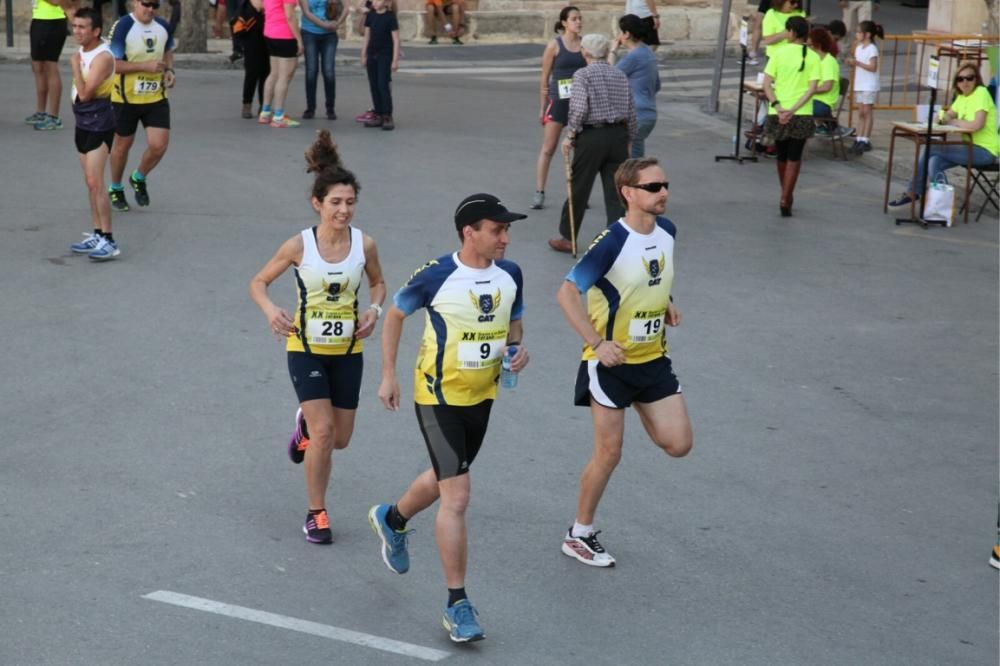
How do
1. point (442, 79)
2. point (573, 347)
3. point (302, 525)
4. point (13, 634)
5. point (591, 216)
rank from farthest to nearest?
point (442, 79), point (591, 216), point (573, 347), point (302, 525), point (13, 634)

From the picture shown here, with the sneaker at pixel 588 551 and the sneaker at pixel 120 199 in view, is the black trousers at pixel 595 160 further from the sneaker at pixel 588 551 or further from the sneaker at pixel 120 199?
the sneaker at pixel 588 551

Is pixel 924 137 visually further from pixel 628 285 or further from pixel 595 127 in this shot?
pixel 628 285

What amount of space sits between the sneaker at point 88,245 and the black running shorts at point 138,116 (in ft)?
5.44

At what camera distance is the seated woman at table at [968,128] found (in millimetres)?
14539

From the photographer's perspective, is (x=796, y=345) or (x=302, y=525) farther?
(x=796, y=345)

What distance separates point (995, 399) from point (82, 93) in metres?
7.05

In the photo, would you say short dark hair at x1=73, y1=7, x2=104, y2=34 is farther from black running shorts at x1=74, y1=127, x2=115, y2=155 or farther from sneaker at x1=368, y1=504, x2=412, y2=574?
sneaker at x1=368, y1=504, x2=412, y2=574

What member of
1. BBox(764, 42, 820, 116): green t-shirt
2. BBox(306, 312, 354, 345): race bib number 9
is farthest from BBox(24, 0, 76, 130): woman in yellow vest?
BBox(306, 312, 354, 345): race bib number 9

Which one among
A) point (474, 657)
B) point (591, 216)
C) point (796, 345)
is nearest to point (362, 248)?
point (474, 657)

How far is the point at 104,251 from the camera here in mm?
11570

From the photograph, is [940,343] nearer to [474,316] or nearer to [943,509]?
[943,509]

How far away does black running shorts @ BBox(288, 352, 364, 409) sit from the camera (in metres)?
6.80

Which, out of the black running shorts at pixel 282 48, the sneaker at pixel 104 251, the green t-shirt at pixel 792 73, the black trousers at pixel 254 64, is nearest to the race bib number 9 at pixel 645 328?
the sneaker at pixel 104 251

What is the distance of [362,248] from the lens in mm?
6941
